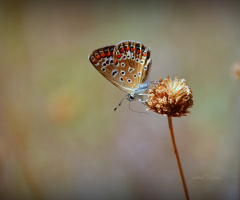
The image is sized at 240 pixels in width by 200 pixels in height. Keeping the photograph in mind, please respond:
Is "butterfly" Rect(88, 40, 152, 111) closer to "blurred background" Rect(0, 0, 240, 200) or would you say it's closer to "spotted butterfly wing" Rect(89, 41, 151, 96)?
"spotted butterfly wing" Rect(89, 41, 151, 96)

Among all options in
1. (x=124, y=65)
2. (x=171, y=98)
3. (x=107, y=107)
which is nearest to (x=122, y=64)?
(x=124, y=65)

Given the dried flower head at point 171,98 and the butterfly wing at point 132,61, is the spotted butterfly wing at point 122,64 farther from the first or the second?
the dried flower head at point 171,98

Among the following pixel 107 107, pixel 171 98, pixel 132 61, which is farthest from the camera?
pixel 107 107

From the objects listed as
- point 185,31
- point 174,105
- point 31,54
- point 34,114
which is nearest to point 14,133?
point 34,114

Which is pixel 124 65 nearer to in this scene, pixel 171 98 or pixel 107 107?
pixel 171 98

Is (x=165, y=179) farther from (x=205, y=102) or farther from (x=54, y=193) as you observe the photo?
(x=54, y=193)

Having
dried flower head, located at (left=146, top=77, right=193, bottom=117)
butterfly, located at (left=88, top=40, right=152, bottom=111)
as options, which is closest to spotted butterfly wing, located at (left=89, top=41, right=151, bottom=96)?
butterfly, located at (left=88, top=40, right=152, bottom=111)

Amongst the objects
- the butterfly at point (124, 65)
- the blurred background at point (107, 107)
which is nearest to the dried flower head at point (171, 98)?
the butterfly at point (124, 65)
